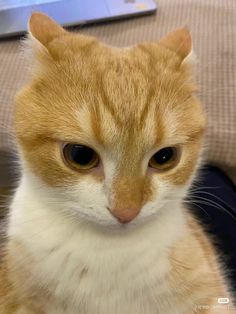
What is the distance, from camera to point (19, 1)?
1324mm

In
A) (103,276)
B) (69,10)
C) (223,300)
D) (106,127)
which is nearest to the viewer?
(106,127)

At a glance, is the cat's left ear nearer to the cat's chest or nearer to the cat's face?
the cat's face

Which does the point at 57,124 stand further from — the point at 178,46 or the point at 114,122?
the point at 178,46

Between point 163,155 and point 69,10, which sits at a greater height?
point 69,10

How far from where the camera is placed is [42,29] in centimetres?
60

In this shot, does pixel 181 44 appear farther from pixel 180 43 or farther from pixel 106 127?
pixel 106 127

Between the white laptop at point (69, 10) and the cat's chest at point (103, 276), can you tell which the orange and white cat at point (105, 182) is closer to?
the cat's chest at point (103, 276)

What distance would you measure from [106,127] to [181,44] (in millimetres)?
206

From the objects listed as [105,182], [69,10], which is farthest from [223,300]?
[69,10]

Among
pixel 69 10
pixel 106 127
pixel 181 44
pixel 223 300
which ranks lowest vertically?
pixel 223 300

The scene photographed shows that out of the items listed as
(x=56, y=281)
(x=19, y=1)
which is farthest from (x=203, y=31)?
(x=56, y=281)

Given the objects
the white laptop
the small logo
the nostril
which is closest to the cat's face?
the nostril

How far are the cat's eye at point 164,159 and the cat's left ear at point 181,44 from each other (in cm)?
14

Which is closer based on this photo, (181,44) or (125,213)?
(125,213)
